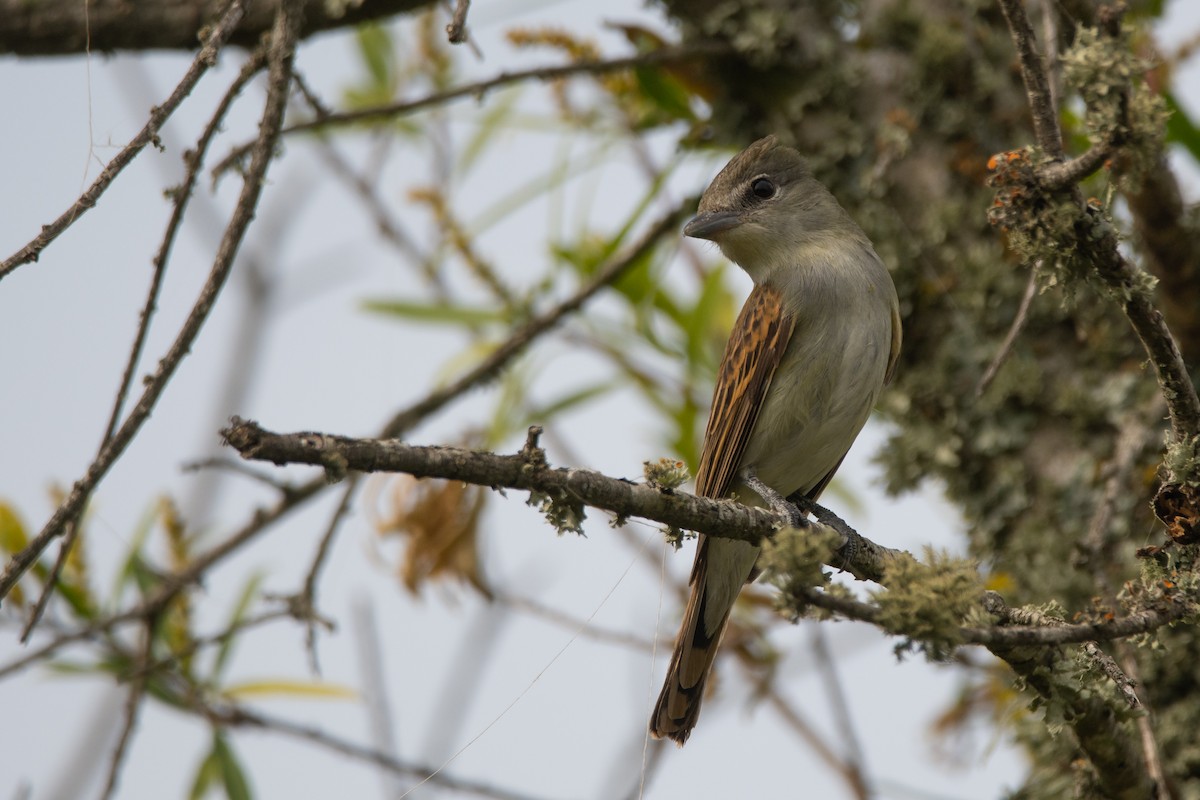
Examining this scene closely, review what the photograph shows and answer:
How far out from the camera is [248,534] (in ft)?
15.2

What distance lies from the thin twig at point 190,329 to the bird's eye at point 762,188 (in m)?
2.35

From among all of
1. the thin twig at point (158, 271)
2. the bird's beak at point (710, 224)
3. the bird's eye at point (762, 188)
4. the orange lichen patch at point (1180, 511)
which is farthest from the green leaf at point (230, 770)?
the orange lichen patch at point (1180, 511)

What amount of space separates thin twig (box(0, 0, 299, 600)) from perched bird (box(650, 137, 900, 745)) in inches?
80.1

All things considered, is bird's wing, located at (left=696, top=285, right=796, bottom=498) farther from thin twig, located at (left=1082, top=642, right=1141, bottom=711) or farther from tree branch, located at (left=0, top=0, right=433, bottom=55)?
tree branch, located at (left=0, top=0, right=433, bottom=55)

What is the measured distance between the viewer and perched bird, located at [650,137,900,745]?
4230mm

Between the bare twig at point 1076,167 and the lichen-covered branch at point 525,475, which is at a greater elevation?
the bare twig at point 1076,167

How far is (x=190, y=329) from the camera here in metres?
2.49

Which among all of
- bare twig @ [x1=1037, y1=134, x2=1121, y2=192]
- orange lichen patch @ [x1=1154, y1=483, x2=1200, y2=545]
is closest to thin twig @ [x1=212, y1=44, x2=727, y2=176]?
bare twig @ [x1=1037, y1=134, x2=1121, y2=192]

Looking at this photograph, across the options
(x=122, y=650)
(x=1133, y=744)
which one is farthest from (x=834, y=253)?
(x=122, y=650)

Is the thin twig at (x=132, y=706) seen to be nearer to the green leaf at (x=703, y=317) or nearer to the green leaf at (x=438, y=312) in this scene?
the green leaf at (x=438, y=312)

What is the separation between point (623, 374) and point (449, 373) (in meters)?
0.81

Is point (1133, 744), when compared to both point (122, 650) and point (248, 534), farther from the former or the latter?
point (122, 650)

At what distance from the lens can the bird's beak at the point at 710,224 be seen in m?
4.71

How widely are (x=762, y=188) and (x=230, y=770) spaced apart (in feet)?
9.98
